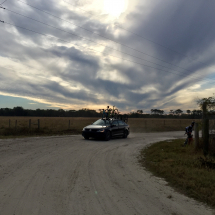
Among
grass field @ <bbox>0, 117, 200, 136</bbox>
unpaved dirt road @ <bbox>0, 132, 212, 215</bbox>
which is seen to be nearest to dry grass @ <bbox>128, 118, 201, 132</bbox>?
grass field @ <bbox>0, 117, 200, 136</bbox>

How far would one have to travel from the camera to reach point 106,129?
51.8ft

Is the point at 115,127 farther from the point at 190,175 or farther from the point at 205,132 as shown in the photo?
the point at 190,175

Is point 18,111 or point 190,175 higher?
point 18,111

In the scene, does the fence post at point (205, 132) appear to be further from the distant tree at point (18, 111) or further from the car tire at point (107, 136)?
the distant tree at point (18, 111)

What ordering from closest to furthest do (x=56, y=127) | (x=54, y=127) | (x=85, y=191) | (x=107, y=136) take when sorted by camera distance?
1. (x=85, y=191)
2. (x=107, y=136)
3. (x=54, y=127)
4. (x=56, y=127)

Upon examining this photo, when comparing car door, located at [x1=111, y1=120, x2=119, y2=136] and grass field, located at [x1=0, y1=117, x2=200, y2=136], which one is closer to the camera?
car door, located at [x1=111, y1=120, x2=119, y2=136]

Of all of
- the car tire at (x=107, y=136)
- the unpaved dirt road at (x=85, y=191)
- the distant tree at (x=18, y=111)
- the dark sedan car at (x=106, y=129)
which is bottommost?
the unpaved dirt road at (x=85, y=191)

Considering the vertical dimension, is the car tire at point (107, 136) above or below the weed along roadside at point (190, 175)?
above

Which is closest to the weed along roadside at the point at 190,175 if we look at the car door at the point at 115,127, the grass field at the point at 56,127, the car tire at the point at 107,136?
the car tire at the point at 107,136

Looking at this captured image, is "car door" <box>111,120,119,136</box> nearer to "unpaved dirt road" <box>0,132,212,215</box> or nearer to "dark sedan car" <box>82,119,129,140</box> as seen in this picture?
"dark sedan car" <box>82,119,129,140</box>

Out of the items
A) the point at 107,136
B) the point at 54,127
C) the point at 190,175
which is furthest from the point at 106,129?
the point at 54,127

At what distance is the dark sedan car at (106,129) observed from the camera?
50.8 feet

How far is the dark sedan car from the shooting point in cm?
1548

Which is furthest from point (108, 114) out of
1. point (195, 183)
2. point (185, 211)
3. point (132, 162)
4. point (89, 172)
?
point (185, 211)
